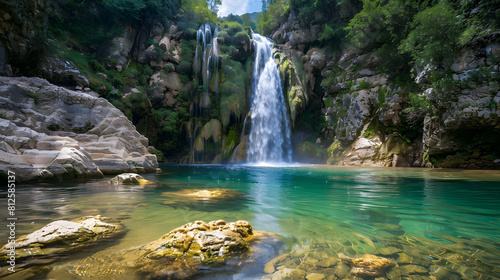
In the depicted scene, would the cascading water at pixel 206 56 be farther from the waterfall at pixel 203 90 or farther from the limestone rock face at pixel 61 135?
the limestone rock face at pixel 61 135

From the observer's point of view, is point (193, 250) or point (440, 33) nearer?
point (193, 250)

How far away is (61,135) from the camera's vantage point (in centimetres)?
1002

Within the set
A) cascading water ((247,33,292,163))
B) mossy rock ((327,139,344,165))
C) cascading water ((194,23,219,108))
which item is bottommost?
mossy rock ((327,139,344,165))

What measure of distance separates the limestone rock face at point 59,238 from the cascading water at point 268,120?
1675 cm

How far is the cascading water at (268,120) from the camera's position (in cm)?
1950

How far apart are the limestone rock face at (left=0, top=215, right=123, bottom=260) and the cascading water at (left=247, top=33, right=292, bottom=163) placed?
54.9 ft

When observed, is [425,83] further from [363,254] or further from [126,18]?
[126,18]

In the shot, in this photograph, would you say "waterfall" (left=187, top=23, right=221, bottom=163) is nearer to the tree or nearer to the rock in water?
Answer: the tree

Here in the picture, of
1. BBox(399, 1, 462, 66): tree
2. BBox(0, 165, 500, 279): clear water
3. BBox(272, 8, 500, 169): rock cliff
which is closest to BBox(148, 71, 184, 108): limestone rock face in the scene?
BBox(272, 8, 500, 169): rock cliff

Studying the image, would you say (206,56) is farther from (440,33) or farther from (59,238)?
(59,238)

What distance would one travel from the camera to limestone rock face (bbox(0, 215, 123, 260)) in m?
1.99

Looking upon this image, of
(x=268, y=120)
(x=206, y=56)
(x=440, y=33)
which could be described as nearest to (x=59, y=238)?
(x=440, y=33)

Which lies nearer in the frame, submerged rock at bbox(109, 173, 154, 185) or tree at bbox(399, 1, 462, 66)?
submerged rock at bbox(109, 173, 154, 185)

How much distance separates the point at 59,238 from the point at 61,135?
33.6ft
